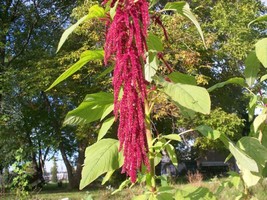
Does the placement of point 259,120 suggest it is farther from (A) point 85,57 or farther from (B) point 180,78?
(A) point 85,57

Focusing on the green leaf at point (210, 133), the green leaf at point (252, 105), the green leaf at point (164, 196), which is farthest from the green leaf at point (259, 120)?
the green leaf at point (164, 196)

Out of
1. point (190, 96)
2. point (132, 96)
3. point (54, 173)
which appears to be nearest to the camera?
point (132, 96)

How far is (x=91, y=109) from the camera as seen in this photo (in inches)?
40.8

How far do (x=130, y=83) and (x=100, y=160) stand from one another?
11.0 inches

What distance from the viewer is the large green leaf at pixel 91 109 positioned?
1.01 meters

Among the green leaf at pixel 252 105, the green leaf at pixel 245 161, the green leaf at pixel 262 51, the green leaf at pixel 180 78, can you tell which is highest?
the green leaf at pixel 262 51

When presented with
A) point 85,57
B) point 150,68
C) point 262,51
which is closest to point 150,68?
point 150,68

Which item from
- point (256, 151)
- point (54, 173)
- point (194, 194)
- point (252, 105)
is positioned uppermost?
point (252, 105)

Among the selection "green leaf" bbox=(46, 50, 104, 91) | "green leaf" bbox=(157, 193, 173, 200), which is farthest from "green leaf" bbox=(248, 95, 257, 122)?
"green leaf" bbox=(46, 50, 104, 91)

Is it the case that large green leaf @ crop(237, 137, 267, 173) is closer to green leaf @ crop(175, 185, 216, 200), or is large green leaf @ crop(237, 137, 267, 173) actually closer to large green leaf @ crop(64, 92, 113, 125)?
green leaf @ crop(175, 185, 216, 200)

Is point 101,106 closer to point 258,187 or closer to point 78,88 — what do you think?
point 258,187

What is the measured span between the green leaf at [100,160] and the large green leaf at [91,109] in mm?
74

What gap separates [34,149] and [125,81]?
44.8 ft

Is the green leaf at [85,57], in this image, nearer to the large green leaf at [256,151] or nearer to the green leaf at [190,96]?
the green leaf at [190,96]
